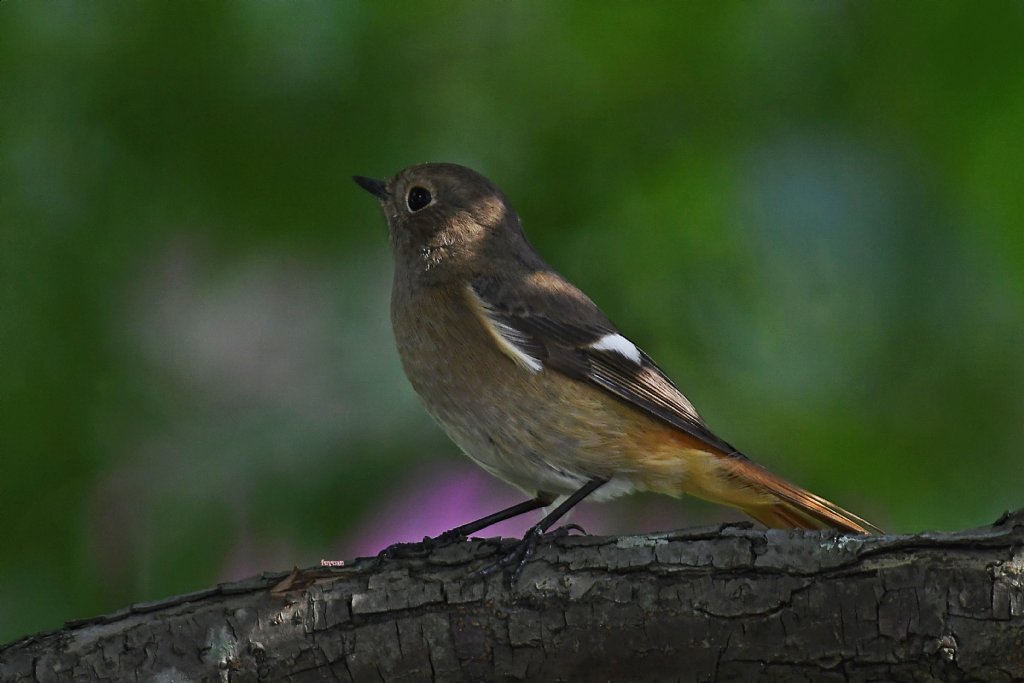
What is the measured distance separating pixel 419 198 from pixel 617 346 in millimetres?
1024

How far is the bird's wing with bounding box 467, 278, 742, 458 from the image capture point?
3889 millimetres

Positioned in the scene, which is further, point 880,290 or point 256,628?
point 880,290

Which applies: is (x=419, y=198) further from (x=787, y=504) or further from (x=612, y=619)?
(x=612, y=619)

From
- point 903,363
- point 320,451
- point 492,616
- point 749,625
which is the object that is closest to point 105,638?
point 492,616

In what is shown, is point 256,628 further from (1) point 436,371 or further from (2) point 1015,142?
(2) point 1015,142

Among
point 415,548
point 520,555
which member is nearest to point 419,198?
point 415,548

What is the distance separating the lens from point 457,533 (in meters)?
3.98

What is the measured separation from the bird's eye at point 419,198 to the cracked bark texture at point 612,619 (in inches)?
64.2

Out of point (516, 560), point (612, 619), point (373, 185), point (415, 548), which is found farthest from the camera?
point (373, 185)

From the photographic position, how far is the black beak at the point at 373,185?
14.4 ft

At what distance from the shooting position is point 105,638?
10.4 feet

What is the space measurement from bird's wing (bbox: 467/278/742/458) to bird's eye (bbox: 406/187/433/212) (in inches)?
18.6

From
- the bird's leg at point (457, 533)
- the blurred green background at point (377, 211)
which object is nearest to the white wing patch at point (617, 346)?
the blurred green background at point (377, 211)

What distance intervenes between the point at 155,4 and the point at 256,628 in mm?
2503
